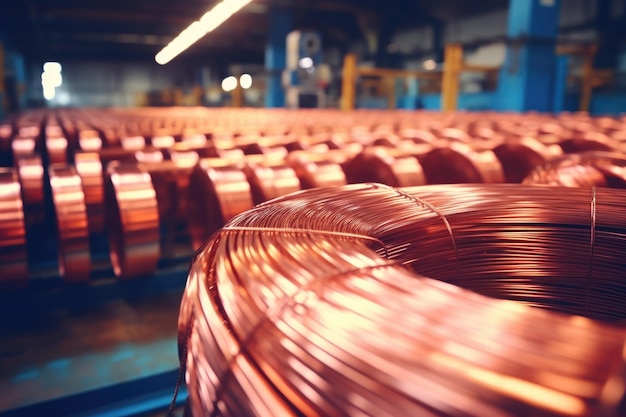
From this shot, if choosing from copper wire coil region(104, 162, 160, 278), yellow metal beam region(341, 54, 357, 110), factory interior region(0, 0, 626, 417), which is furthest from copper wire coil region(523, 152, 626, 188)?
yellow metal beam region(341, 54, 357, 110)

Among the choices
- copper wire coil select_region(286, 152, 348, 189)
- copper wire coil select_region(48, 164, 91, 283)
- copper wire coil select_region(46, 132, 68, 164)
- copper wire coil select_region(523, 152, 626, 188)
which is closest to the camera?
copper wire coil select_region(523, 152, 626, 188)

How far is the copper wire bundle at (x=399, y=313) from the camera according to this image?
1.57ft

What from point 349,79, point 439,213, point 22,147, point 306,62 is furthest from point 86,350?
point 306,62

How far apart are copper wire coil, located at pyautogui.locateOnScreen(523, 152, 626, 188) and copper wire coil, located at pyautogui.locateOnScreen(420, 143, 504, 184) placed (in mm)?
555

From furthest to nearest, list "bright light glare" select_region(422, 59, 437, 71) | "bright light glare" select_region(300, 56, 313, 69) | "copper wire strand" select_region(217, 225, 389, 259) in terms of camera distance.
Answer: "bright light glare" select_region(422, 59, 437, 71) → "bright light glare" select_region(300, 56, 313, 69) → "copper wire strand" select_region(217, 225, 389, 259)

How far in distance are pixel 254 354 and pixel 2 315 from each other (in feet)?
5.50

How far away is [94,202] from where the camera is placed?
2279 millimetres

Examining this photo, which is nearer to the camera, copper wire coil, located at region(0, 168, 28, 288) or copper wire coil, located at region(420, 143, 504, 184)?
copper wire coil, located at region(0, 168, 28, 288)

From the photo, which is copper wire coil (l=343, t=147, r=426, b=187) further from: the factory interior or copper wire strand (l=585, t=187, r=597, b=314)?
copper wire strand (l=585, t=187, r=597, b=314)

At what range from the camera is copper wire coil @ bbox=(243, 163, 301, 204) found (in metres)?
2.02

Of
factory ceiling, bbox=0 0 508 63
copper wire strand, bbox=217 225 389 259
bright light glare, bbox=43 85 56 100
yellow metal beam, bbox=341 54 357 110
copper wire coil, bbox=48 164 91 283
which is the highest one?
factory ceiling, bbox=0 0 508 63

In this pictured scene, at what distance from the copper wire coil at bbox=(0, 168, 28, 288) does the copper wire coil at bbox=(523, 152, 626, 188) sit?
1.74 meters

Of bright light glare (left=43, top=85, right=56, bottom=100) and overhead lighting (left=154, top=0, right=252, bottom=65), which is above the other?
overhead lighting (left=154, top=0, right=252, bottom=65)

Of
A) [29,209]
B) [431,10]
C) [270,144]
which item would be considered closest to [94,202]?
[29,209]
